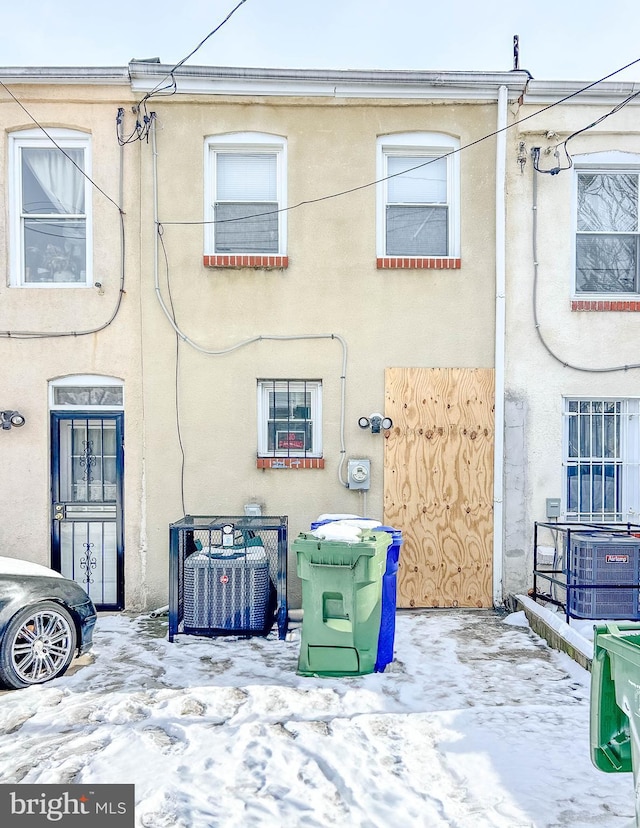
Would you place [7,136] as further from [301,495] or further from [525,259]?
[525,259]

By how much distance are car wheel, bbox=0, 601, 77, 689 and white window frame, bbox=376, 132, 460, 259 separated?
5171mm

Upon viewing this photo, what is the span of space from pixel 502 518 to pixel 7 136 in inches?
293

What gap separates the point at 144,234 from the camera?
7355 mm

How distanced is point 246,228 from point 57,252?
2305 mm

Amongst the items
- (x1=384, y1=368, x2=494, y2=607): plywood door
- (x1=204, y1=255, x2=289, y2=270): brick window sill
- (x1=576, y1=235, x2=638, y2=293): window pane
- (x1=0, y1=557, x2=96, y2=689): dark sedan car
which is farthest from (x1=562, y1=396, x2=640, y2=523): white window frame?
(x1=0, y1=557, x2=96, y2=689): dark sedan car

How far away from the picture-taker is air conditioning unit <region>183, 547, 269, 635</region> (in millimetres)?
6184

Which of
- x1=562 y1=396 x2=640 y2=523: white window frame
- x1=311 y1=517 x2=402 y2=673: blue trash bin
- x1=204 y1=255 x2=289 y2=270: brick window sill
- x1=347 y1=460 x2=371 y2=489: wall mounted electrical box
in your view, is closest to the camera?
x1=311 y1=517 x2=402 y2=673: blue trash bin

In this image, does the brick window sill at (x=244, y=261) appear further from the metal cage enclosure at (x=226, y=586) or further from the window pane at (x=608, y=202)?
the window pane at (x=608, y=202)

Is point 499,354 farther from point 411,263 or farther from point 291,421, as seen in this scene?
point 291,421

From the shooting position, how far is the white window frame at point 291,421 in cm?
746

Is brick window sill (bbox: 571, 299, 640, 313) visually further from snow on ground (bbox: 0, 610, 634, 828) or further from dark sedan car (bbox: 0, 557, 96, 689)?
dark sedan car (bbox: 0, 557, 96, 689)

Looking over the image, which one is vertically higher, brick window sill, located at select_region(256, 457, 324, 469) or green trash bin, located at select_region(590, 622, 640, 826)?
brick window sill, located at select_region(256, 457, 324, 469)

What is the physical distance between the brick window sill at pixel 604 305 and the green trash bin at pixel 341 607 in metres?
4.09

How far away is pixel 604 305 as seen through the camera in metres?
7.47
